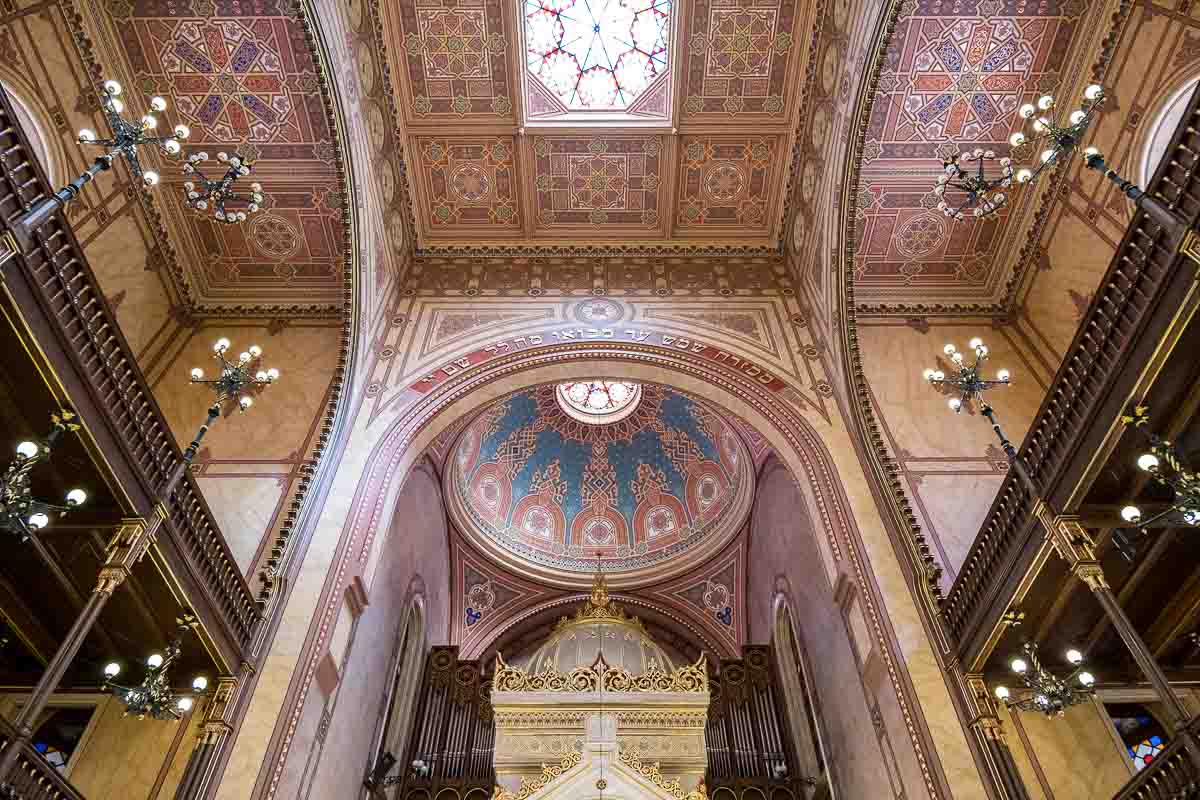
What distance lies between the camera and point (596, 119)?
1276 cm

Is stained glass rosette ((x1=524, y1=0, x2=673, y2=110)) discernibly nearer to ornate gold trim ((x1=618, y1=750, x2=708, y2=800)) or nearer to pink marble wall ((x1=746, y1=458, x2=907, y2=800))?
pink marble wall ((x1=746, y1=458, x2=907, y2=800))

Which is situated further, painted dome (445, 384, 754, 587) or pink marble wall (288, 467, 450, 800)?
painted dome (445, 384, 754, 587)

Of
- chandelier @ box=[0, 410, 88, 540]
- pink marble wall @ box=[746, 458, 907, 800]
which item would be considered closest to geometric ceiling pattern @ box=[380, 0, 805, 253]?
pink marble wall @ box=[746, 458, 907, 800]

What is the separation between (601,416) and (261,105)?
945cm

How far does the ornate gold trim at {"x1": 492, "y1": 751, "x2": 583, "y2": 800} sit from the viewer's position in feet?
30.6

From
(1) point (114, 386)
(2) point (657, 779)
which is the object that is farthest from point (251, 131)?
(2) point (657, 779)

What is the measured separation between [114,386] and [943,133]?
11.1m

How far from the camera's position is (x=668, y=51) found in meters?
12.3

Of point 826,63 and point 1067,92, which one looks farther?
point 826,63

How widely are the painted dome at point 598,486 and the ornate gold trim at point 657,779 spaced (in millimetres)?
6342

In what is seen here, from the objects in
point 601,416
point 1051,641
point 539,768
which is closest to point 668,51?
point 601,416

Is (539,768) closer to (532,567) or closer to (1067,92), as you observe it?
(532,567)

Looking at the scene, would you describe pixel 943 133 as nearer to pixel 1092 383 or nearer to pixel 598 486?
pixel 1092 383

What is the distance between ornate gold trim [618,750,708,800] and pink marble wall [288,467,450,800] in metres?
3.43
